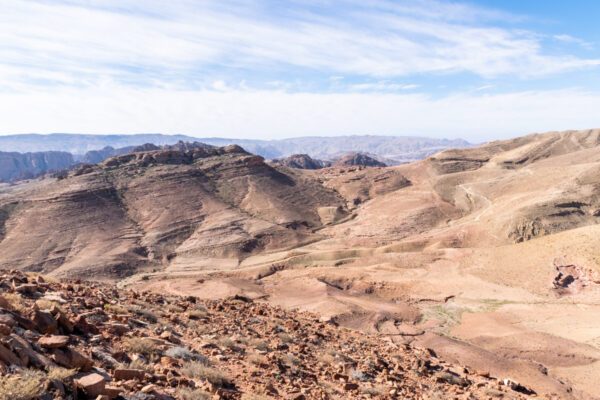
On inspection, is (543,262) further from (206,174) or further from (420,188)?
(206,174)

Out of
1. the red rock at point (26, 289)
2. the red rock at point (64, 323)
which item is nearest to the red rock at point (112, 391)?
the red rock at point (64, 323)

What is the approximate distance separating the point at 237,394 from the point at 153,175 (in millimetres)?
76580

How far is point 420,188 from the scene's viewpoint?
81.1 metres

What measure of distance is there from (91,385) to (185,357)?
365 centimetres

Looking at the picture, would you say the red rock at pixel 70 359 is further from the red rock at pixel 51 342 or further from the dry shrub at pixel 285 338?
the dry shrub at pixel 285 338

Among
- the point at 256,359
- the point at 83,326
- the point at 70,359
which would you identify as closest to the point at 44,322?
the point at 83,326

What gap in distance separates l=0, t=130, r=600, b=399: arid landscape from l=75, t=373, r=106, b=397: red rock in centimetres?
651

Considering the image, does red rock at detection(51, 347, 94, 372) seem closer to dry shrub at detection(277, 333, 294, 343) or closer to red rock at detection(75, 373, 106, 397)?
red rock at detection(75, 373, 106, 397)

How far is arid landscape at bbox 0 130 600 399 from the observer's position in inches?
1007

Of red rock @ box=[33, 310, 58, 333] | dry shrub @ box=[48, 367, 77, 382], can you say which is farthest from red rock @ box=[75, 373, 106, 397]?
red rock @ box=[33, 310, 58, 333]

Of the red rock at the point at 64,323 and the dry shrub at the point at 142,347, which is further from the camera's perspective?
the dry shrub at the point at 142,347

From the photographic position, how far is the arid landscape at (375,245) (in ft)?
83.9

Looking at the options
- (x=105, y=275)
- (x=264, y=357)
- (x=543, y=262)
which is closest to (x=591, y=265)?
(x=543, y=262)

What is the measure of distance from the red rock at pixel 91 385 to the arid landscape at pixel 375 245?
6507 millimetres
